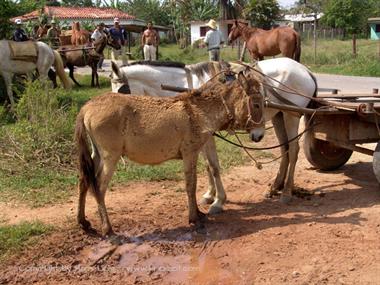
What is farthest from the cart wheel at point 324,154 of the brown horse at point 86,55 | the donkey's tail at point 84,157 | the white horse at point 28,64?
the brown horse at point 86,55

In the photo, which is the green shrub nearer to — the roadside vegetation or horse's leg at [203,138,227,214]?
the roadside vegetation

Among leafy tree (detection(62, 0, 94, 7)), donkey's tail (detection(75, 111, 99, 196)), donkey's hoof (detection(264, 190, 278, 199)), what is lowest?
donkey's hoof (detection(264, 190, 278, 199))

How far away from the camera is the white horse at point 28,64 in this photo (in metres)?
12.6

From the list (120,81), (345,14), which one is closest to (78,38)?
(120,81)

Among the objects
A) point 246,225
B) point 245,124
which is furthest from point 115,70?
point 246,225

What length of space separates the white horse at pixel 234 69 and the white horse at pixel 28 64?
6903 millimetres

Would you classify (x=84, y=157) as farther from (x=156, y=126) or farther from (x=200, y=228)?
(x=200, y=228)

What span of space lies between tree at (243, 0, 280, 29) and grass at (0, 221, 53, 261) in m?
33.7

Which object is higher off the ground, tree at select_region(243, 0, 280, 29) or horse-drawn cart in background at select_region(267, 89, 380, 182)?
tree at select_region(243, 0, 280, 29)

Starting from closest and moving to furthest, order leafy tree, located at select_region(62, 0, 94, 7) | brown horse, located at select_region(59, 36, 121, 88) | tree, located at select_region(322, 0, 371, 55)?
brown horse, located at select_region(59, 36, 121, 88), tree, located at select_region(322, 0, 371, 55), leafy tree, located at select_region(62, 0, 94, 7)

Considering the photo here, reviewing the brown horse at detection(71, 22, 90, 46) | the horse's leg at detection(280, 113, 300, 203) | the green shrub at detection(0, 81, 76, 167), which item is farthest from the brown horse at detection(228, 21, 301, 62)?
the horse's leg at detection(280, 113, 300, 203)

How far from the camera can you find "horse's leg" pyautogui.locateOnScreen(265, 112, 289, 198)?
6.50 metres

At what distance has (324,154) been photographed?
722 centimetres

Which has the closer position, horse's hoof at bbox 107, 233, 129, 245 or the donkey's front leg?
horse's hoof at bbox 107, 233, 129, 245
